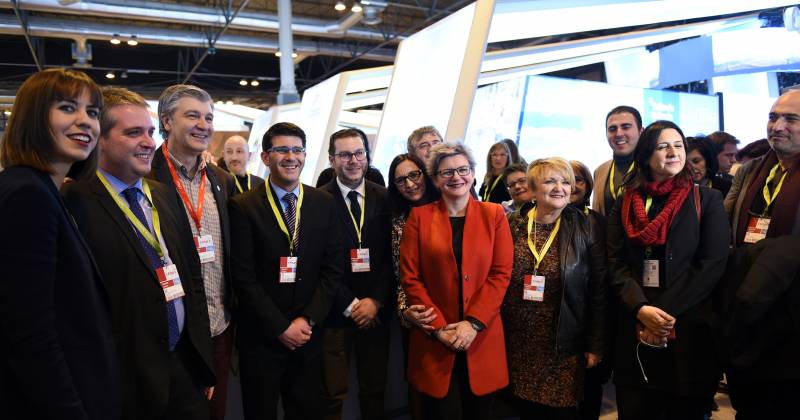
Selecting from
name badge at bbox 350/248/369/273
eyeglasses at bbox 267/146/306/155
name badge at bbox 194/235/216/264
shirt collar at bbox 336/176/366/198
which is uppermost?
eyeglasses at bbox 267/146/306/155

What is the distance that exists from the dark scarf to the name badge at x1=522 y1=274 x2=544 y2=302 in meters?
0.83

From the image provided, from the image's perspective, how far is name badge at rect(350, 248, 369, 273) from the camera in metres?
2.41

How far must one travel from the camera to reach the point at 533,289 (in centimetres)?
217

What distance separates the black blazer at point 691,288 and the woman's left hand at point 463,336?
2.06 ft

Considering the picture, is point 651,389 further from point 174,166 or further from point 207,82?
point 207,82

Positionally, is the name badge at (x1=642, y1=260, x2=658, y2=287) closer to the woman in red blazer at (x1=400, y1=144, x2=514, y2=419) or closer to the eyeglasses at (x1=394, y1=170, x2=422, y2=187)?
the woman in red blazer at (x1=400, y1=144, x2=514, y2=419)

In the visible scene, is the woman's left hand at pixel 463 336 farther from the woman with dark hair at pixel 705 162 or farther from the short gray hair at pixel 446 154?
the woman with dark hair at pixel 705 162

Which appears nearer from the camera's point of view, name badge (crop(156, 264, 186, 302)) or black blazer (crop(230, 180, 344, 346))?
name badge (crop(156, 264, 186, 302))

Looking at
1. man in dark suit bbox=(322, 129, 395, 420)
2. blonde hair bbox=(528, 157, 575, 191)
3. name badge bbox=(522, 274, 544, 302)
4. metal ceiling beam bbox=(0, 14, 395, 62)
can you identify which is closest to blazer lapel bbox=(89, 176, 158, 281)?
man in dark suit bbox=(322, 129, 395, 420)

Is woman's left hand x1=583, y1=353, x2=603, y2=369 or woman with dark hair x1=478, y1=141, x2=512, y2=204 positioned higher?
woman with dark hair x1=478, y1=141, x2=512, y2=204

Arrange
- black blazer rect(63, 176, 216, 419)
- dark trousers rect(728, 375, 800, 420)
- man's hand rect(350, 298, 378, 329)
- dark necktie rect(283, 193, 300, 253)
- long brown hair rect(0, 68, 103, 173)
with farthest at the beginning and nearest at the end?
1. man's hand rect(350, 298, 378, 329)
2. dark necktie rect(283, 193, 300, 253)
3. dark trousers rect(728, 375, 800, 420)
4. black blazer rect(63, 176, 216, 419)
5. long brown hair rect(0, 68, 103, 173)

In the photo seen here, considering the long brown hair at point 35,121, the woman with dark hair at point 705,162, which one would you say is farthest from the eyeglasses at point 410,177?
the woman with dark hair at point 705,162

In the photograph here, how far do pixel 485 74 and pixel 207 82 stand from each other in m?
11.3

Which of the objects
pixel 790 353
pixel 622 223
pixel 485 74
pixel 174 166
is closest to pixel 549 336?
pixel 622 223
